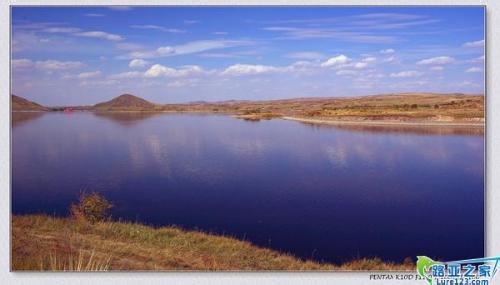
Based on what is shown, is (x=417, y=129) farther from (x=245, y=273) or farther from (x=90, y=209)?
(x=90, y=209)

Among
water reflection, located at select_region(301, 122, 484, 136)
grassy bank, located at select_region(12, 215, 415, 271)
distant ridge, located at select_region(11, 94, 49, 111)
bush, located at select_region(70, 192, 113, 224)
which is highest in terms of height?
distant ridge, located at select_region(11, 94, 49, 111)

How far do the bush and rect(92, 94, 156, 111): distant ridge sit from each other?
1411 millimetres

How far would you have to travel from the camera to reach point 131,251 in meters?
5.28

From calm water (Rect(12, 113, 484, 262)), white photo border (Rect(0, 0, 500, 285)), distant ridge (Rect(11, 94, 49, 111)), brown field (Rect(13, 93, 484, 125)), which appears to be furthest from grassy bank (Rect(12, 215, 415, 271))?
brown field (Rect(13, 93, 484, 125))

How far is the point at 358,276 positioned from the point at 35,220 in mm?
4225

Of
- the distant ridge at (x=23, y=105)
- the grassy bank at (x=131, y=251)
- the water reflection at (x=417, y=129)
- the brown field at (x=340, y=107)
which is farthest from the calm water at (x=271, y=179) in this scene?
the grassy bank at (x=131, y=251)

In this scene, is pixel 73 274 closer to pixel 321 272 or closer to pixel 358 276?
pixel 321 272

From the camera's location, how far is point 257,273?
5.09m

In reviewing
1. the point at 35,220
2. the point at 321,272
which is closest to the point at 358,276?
the point at 321,272

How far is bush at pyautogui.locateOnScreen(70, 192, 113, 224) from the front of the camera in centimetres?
596

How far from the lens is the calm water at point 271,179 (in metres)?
5.89

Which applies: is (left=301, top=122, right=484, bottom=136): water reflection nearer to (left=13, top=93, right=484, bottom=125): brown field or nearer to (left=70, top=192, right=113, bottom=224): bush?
(left=13, top=93, right=484, bottom=125): brown field

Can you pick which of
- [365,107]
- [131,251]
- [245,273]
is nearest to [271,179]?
[365,107]

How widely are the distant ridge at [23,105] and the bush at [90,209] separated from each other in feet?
4.55
